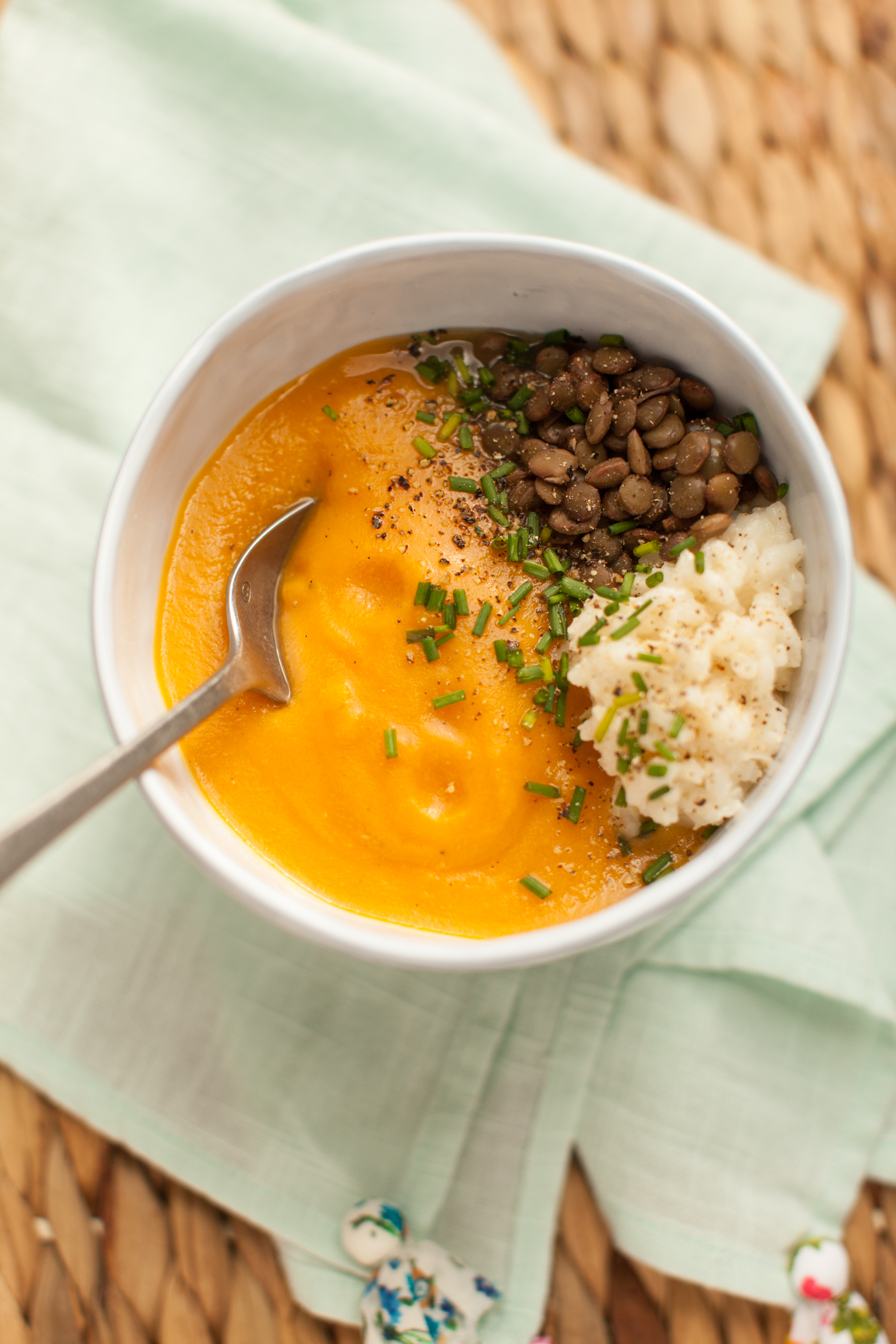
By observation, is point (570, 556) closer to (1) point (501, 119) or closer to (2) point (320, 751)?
(2) point (320, 751)

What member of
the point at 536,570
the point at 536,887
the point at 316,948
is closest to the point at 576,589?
the point at 536,570

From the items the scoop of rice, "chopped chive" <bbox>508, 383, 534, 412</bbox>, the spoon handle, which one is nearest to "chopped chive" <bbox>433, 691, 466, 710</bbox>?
the scoop of rice

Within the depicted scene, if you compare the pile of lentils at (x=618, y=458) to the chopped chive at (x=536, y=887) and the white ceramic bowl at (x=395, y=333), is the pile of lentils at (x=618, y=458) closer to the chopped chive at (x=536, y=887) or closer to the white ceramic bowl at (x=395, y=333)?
the white ceramic bowl at (x=395, y=333)

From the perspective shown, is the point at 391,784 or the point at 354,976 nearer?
the point at 391,784

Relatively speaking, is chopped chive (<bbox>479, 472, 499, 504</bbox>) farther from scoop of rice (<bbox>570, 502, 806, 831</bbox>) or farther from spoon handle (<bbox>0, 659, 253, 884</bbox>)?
spoon handle (<bbox>0, 659, 253, 884</bbox>)

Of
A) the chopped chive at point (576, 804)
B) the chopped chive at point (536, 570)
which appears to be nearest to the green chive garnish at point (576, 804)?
the chopped chive at point (576, 804)

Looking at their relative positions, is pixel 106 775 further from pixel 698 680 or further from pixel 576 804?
pixel 698 680

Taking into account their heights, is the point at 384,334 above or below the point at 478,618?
above

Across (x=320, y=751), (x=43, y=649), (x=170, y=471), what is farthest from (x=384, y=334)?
(x=43, y=649)
